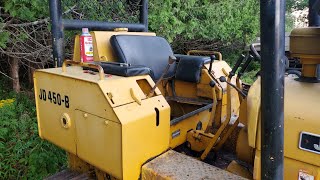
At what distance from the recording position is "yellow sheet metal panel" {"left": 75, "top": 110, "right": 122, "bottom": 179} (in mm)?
1515

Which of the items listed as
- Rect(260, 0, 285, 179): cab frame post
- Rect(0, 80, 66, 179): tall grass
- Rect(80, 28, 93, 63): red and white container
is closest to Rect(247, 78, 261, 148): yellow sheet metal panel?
Rect(260, 0, 285, 179): cab frame post

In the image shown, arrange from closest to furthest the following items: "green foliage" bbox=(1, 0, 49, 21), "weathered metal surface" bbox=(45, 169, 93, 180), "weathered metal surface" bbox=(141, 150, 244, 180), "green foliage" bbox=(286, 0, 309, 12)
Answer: "weathered metal surface" bbox=(141, 150, 244, 180), "weathered metal surface" bbox=(45, 169, 93, 180), "green foliage" bbox=(1, 0, 49, 21), "green foliage" bbox=(286, 0, 309, 12)

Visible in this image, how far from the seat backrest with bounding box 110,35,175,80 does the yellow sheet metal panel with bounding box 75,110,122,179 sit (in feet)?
1.98

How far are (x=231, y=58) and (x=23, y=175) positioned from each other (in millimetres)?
6422

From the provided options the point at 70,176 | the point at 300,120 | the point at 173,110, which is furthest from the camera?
the point at 173,110

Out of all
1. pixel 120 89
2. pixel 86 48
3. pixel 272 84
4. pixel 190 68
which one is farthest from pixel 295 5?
pixel 272 84

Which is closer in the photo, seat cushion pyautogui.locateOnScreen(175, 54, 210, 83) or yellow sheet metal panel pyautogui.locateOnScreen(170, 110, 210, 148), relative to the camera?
yellow sheet metal panel pyautogui.locateOnScreen(170, 110, 210, 148)

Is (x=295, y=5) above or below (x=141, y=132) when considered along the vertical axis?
above

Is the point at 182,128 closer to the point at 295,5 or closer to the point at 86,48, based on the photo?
the point at 86,48

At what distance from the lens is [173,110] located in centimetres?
267

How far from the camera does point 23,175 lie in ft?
10.3

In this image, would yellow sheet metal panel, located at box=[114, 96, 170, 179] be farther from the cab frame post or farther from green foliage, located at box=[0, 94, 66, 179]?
green foliage, located at box=[0, 94, 66, 179]

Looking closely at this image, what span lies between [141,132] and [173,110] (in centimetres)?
113

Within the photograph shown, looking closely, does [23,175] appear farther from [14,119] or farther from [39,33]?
[39,33]
